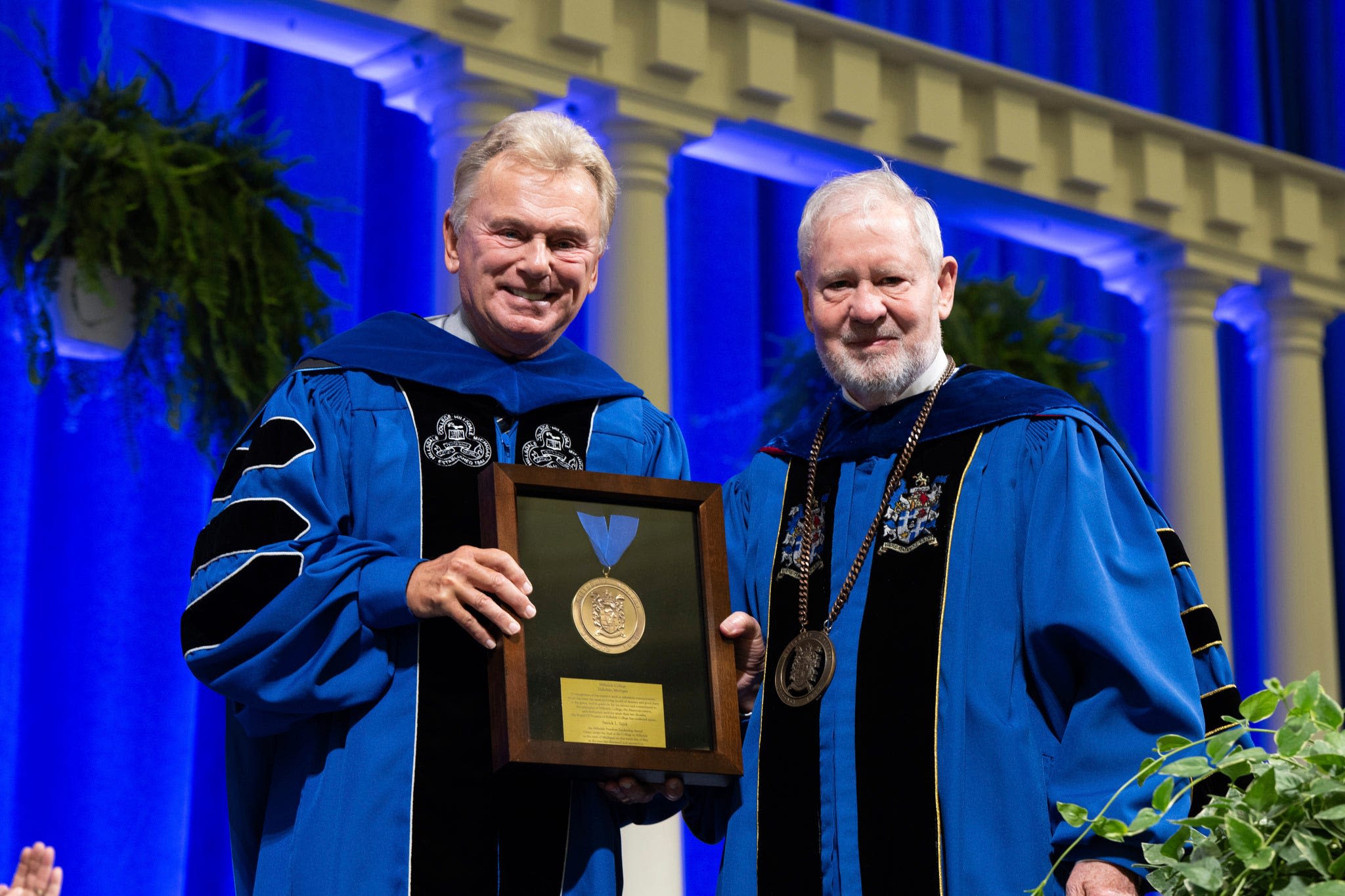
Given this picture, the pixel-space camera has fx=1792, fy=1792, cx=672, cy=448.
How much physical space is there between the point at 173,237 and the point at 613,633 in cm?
196

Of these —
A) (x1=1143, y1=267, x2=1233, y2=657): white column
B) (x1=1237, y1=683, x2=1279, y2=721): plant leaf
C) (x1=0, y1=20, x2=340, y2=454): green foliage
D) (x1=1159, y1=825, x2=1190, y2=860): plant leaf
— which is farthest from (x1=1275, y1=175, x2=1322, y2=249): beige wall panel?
(x1=1159, y1=825, x2=1190, y2=860): plant leaf

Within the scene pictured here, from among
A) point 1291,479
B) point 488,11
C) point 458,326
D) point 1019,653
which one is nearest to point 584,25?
point 488,11

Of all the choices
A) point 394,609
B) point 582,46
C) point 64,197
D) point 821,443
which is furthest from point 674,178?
point 394,609

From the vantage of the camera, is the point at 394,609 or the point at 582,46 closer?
the point at 394,609

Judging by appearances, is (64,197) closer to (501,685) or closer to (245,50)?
(245,50)

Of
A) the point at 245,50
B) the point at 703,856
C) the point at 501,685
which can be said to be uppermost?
the point at 245,50

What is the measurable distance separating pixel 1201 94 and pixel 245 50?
13.7 ft

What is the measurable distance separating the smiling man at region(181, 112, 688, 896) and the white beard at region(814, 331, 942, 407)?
358mm

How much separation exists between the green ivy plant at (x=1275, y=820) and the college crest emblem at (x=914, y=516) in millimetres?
1319

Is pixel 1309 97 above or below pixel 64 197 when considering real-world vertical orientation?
above

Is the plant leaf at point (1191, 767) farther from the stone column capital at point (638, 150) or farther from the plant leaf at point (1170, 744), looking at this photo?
the stone column capital at point (638, 150)

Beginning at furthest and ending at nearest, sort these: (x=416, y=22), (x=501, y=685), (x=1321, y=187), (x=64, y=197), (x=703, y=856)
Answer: (x=1321, y=187) → (x=703, y=856) → (x=416, y=22) → (x=64, y=197) → (x=501, y=685)

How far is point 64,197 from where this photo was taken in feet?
13.4

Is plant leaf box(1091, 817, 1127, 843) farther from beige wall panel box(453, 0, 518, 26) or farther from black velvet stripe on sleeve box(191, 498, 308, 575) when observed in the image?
beige wall panel box(453, 0, 518, 26)
